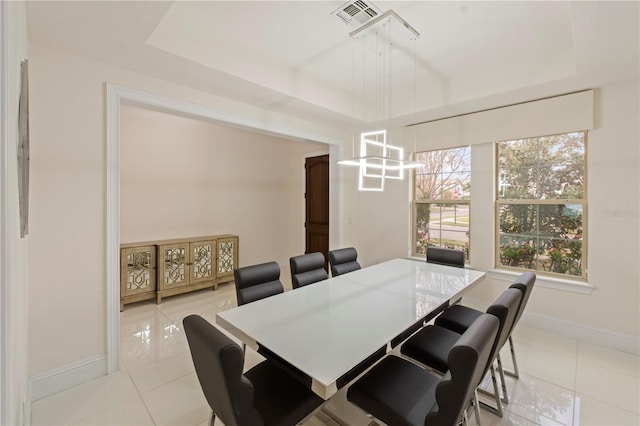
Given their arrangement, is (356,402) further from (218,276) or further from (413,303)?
(218,276)

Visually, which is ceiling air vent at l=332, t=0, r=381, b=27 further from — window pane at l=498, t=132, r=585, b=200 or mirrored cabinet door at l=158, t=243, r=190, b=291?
mirrored cabinet door at l=158, t=243, r=190, b=291

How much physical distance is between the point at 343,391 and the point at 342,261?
49.1 inches

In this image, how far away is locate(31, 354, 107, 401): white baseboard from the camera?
212cm

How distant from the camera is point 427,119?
4.04 meters

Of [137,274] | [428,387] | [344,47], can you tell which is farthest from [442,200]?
[137,274]

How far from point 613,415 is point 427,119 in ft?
11.2

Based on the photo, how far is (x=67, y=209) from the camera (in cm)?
226

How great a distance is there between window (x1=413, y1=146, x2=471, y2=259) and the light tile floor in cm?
144

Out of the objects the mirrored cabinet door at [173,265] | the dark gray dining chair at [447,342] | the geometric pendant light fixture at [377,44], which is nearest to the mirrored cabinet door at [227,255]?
the mirrored cabinet door at [173,265]

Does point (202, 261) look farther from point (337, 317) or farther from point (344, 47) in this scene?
point (344, 47)

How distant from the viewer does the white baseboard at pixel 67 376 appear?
2121 millimetres

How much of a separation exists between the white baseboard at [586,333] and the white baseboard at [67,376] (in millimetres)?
4300

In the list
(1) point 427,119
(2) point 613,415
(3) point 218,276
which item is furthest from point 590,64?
(3) point 218,276

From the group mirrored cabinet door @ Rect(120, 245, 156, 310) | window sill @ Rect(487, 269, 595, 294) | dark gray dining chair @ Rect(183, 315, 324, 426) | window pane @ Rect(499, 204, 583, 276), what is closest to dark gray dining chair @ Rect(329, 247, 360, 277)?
dark gray dining chair @ Rect(183, 315, 324, 426)
